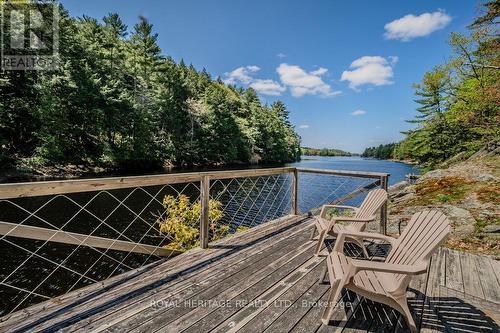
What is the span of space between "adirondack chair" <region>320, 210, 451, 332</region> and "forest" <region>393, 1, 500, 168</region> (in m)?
9.87


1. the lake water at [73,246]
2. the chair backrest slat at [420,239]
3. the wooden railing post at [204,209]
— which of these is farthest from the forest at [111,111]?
the chair backrest slat at [420,239]

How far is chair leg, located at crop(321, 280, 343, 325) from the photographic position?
5.70 feet

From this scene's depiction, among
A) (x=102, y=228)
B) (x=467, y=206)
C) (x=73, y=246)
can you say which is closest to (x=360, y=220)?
(x=467, y=206)

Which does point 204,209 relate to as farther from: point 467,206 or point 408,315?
point 467,206

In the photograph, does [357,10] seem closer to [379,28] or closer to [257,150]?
[379,28]

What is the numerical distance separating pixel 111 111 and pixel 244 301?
66.4 feet

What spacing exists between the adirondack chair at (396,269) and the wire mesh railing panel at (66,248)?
5.81ft

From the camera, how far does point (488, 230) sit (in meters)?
4.12

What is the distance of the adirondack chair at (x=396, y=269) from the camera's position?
1.64 metres

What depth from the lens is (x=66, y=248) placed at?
20.4ft

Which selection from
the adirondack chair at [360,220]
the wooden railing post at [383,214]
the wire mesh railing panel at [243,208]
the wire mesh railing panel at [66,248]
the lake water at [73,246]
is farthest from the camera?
the wire mesh railing panel at [243,208]

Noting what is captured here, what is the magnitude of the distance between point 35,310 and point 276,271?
2.02 m

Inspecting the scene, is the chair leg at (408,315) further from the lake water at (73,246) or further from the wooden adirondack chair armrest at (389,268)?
the lake water at (73,246)

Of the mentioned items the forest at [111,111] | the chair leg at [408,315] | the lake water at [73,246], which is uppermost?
the forest at [111,111]
